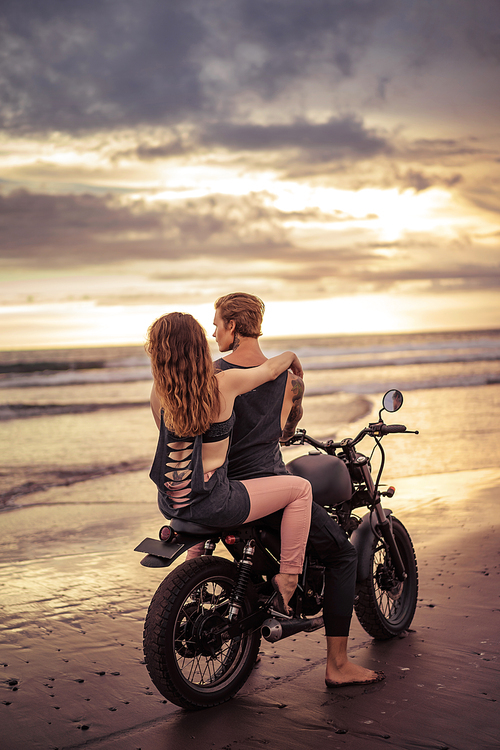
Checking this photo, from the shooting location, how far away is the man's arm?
341 cm

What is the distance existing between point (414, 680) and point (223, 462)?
5.08 feet

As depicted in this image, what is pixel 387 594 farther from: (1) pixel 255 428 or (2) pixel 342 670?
(1) pixel 255 428

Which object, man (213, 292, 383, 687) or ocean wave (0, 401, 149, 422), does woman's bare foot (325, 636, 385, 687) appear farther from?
ocean wave (0, 401, 149, 422)

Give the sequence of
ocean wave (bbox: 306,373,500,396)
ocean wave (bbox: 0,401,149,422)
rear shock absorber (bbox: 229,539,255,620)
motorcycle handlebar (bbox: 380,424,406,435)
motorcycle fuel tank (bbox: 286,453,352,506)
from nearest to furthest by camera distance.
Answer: rear shock absorber (bbox: 229,539,255,620)
motorcycle fuel tank (bbox: 286,453,352,506)
motorcycle handlebar (bbox: 380,424,406,435)
ocean wave (bbox: 0,401,149,422)
ocean wave (bbox: 306,373,500,396)

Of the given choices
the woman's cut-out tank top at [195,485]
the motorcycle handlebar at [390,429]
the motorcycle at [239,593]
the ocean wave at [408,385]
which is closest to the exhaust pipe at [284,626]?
the motorcycle at [239,593]

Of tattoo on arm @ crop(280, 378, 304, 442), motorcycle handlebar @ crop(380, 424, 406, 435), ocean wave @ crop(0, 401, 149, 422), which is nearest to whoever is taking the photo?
tattoo on arm @ crop(280, 378, 304, 442)

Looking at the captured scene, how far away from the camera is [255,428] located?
3.32 m

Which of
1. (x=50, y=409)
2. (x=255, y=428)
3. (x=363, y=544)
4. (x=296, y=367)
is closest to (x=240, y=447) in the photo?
(x=255, y=428)

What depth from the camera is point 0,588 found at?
4.89m

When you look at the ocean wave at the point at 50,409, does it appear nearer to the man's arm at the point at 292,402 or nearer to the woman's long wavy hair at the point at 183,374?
the man's arm at the point at 292,402

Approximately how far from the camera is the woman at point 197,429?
3023mm

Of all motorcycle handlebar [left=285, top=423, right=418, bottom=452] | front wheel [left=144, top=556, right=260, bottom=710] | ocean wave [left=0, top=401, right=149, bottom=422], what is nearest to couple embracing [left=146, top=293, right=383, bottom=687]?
motorcycle handlebar [left=285, top=423, right=418, bottom=452]

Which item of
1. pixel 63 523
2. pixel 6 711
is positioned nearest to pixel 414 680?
pixel 6 711

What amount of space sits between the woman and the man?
152 mm
